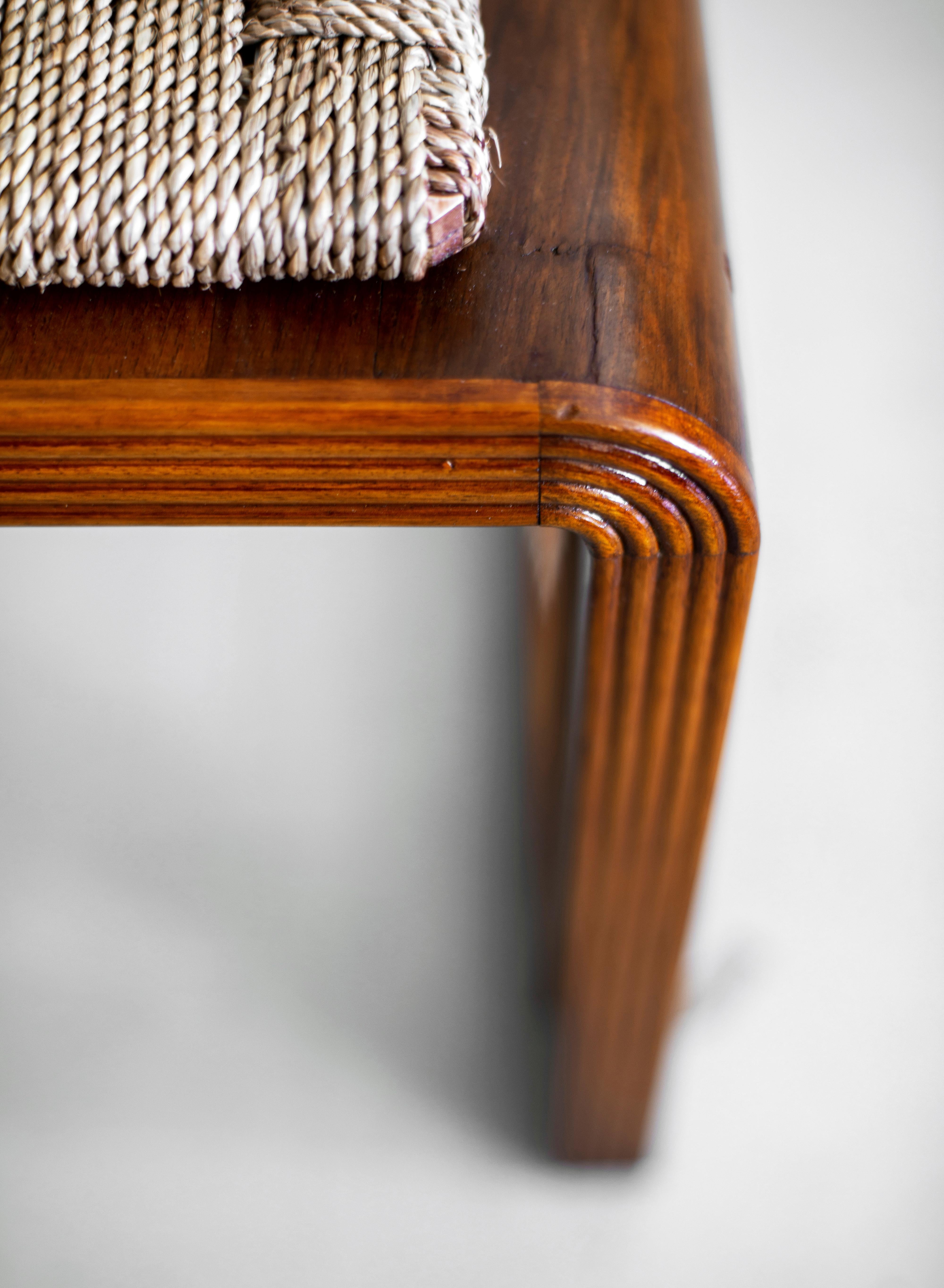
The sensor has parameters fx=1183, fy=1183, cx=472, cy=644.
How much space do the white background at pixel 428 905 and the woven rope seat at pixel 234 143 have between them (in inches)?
18.4

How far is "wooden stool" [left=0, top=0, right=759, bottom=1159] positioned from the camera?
341 millimetres

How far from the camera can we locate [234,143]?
345 mm

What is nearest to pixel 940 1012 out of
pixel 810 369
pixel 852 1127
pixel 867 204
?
pixel 852 1127

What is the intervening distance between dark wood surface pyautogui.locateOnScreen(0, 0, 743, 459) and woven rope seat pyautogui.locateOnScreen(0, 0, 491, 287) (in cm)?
1

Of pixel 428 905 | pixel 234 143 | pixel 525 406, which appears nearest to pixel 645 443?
pixel 525 406

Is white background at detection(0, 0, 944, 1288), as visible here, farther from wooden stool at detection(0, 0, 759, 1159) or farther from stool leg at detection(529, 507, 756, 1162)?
wooden stool at detection(0, 0, 759, 1159)

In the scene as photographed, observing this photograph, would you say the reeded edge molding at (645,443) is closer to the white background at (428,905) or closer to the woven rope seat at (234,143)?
the woven rope seat at (234,143)

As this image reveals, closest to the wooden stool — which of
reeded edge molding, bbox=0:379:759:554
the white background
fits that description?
reeded edge molding, bbox=0:379:759:554

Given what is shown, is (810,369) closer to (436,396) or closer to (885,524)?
(885,524)

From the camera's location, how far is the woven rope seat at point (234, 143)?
340 millimetres

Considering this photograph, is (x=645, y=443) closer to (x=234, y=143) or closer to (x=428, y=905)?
(x=234, y=143)

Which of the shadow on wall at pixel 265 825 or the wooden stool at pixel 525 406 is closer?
the wooden stool at pixel 525 406

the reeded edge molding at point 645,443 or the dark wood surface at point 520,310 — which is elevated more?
the dark wood surface at point 520,310

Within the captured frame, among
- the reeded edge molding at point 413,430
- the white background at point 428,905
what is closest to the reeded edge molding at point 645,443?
the reeded edge molding at point 413,430
